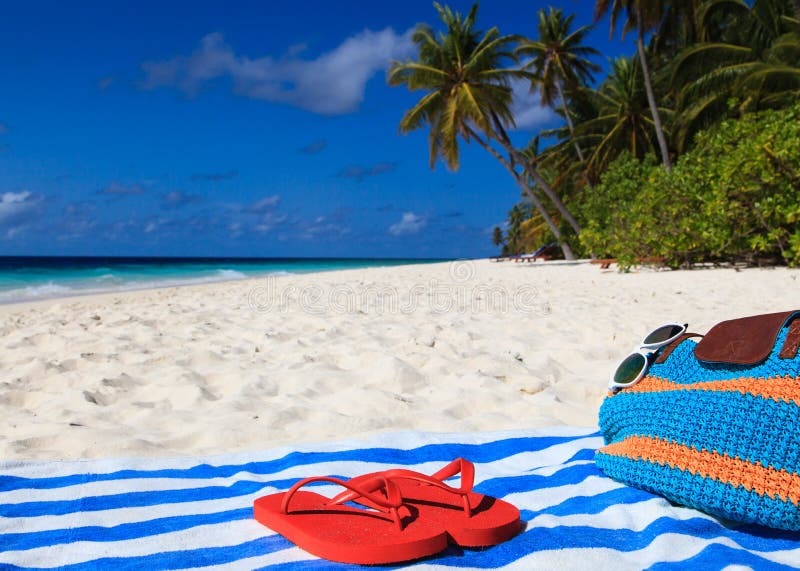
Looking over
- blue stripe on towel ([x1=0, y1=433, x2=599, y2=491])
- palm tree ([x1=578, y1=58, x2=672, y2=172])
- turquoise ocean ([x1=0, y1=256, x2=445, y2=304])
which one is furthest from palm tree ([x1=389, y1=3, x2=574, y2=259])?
blue stripe on towel ([x1=0, y1=433, x2=599, y2=491])

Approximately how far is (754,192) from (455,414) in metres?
8.40

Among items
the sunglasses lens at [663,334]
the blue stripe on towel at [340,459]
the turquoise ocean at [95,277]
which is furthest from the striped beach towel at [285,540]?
the turquoise ocean at [95,277]

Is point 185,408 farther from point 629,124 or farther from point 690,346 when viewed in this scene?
point 629,124

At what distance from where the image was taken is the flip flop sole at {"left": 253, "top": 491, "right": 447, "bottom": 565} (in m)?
1.17

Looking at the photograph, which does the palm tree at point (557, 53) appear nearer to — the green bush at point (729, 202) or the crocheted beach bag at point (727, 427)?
the green bush at point (729, 202)

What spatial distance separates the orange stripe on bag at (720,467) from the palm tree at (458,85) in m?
15.1

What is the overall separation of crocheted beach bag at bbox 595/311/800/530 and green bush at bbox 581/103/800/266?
792 cm

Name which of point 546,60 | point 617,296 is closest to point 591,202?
point 546,60

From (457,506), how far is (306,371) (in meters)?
1.86

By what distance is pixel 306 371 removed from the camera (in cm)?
314

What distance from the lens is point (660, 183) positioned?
34.0ft

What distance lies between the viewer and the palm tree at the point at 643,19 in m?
14.8

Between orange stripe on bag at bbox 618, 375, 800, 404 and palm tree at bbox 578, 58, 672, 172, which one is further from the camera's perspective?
palm tree at bbox 578, 58, 672, 172

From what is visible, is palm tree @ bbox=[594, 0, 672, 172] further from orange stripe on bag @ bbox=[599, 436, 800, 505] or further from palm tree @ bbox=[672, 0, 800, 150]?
orange stripe on bag @ bbox=[599, 436, 800, 505]
